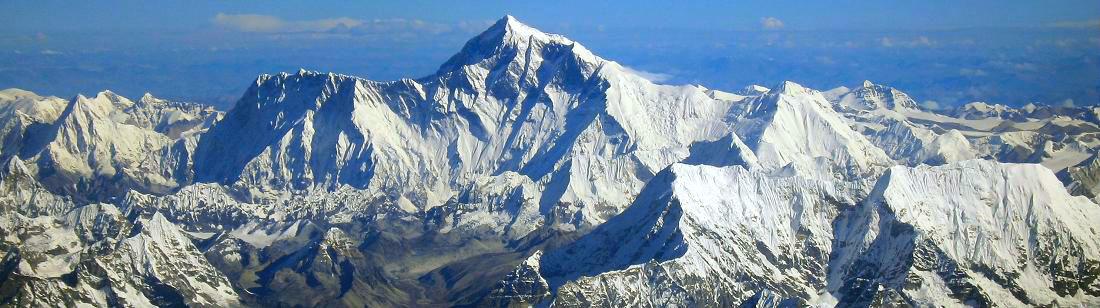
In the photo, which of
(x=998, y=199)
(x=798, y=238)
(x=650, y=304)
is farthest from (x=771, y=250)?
(x=998, y=199)

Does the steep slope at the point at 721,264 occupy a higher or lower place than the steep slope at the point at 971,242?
lower

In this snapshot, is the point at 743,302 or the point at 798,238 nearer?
the point at 743,302

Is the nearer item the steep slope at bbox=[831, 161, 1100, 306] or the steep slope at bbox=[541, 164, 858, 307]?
the steep slope at bbox=[831, 161, 1100, 306]

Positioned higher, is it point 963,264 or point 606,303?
point 963,264

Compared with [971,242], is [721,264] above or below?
below

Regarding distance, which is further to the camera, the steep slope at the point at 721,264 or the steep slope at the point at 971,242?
the steep slope at the point at 721,264

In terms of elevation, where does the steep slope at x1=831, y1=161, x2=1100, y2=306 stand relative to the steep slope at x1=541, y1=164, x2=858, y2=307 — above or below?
above

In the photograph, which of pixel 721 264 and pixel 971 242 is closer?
pixel 971 242

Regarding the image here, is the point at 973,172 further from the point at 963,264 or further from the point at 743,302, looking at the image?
the point at 743,302
